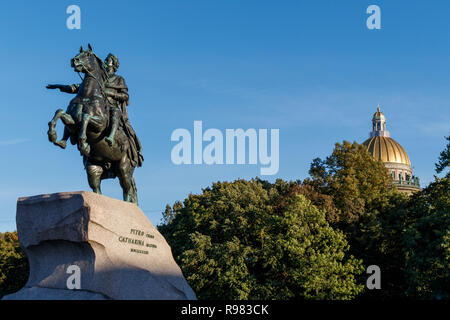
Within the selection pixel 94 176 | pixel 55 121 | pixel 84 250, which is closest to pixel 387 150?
pixel 94 176

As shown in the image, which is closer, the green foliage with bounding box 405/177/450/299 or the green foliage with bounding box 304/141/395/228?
the green foliage with bounding box 405/177/450/299

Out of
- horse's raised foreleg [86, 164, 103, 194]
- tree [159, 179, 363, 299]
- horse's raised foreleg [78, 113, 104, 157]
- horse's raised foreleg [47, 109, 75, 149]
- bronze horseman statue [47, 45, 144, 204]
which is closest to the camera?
horse's raised foreleg [47, 109, 75, 149]

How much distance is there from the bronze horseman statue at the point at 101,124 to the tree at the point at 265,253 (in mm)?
18843

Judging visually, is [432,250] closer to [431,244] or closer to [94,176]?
[431,244]

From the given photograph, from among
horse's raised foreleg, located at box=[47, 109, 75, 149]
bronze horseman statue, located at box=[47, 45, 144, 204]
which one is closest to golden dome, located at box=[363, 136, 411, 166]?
bronze horseman statue, located at box=[47, 45, 144, 204]

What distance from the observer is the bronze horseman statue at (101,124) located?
14.5 meters

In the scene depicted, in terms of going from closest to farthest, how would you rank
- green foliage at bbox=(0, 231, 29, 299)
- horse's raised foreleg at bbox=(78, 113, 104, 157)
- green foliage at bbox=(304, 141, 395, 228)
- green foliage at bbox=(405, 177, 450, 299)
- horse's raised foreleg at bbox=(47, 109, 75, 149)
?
horse's raised foreleg at bbox=(47, 109, 75, 149), horse's raised foreleg at bbox=(78, 113, 104, 157), green foliage at bbox=(405, 177, 450, 299), green foliage at bbox=(304, 141, 395, 228), green foliage at bbox=(0, 231, 29, 299)

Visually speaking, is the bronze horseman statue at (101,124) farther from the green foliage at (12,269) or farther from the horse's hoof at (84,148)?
the green foliage at (12,269)

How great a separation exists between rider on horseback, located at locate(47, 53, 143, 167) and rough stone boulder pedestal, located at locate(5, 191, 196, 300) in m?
2.82

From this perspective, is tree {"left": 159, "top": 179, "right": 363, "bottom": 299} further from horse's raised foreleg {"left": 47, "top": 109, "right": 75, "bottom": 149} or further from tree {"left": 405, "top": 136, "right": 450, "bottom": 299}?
horse's raised foreleg {"left": 47, "top": 109, "right": 75, "bottom": 149}

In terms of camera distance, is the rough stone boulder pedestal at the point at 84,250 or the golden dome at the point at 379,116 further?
the golden dome at the point at 379,116

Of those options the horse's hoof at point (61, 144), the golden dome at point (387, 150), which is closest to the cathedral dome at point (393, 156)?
the golden dome at point (387, 150)

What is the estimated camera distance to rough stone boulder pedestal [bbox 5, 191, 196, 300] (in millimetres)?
12648
